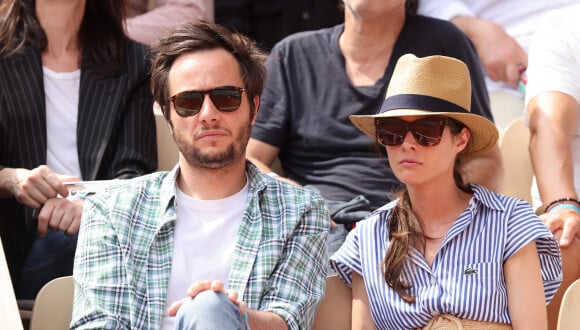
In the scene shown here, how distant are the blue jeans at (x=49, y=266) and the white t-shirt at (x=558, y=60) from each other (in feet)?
5.35

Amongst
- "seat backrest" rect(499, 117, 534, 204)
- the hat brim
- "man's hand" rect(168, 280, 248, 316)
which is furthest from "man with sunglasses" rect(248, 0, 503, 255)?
"man's hand" rect(168, 280, 248, 316)

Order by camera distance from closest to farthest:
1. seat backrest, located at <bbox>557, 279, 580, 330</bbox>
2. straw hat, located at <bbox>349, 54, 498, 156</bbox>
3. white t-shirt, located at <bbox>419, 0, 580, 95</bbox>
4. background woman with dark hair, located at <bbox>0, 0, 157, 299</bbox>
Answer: seat backrest, located at <bbox>557, 279, 580, 330</bbox> → straw hat, located at <bbox>349, 54, 498, 156</bbox> → background woman with dark hair, located at <bbox>0, 0, 157, 299</bbox> → white t-shirt, located at <bbox>419, 0, 580, 95</bbox>

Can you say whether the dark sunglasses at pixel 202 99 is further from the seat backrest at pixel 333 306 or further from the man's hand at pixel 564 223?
the man's hand at pixel 564 223

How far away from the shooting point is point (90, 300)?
294 centimetres

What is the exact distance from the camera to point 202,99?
3.12m

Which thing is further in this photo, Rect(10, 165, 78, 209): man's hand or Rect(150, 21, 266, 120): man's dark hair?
Rect(10, 165, 78, 209): man's hand

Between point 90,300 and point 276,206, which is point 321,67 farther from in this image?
point 90,300

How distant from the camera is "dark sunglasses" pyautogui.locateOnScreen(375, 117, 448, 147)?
9.96 ft

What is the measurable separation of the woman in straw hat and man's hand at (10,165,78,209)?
93 centimetres

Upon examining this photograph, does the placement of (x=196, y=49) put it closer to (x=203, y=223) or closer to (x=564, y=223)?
(x=203, y=223)

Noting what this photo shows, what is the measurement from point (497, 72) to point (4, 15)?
1996mm

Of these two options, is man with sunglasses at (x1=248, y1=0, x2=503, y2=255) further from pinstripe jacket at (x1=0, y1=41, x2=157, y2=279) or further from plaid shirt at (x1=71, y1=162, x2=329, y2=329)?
plaid shirt at (x1=71, y1=162, x2=329, y2=329)

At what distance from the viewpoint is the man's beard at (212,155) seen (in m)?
3.12

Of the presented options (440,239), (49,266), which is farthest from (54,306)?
(440,239)
